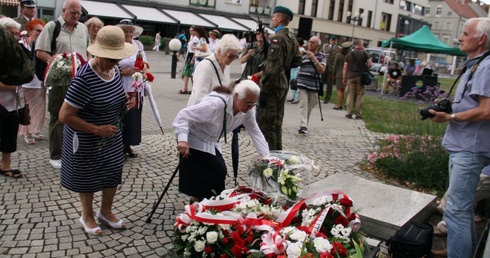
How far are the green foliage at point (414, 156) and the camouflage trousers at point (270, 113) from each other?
5.13 ft

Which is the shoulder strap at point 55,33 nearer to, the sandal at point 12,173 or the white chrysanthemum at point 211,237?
the sandal at point 12,173

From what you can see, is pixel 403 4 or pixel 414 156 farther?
pixel 403 4

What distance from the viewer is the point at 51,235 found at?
361 cm

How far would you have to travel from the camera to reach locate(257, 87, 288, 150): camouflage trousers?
5859 mm

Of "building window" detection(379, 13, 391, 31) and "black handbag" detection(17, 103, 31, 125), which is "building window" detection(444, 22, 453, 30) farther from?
"black handbag" detection(17, 103, 31, 125)

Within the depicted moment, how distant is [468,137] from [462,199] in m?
0.45

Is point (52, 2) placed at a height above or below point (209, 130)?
above

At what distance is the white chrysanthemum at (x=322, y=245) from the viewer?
8.89ft

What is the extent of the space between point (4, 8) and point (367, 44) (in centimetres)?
4296

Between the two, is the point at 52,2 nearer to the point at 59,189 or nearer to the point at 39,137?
the point at 39,137

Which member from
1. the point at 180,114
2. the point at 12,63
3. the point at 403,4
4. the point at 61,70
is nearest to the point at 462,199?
the point at 180,114

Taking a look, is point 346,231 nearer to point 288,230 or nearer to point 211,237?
point 288,230

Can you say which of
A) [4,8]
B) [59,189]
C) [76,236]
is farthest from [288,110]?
[4,8]

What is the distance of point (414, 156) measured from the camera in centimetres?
557
